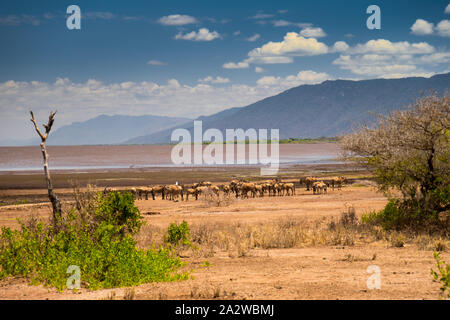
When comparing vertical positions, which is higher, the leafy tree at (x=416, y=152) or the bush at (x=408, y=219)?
the leafy tree at (x=416, y=152)

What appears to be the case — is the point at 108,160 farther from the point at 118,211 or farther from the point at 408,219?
the point at 408,219

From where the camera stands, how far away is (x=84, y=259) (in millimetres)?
10781

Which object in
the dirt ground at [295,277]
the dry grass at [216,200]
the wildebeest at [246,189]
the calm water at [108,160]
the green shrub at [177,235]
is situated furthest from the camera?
the calm water at [108,160]

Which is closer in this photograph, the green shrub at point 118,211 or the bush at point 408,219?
the green shrub at point 118,211

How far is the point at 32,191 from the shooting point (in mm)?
41906

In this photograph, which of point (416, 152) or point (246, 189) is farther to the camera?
point (246, 189)

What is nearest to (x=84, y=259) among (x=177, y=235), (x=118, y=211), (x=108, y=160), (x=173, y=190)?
(x=118, y=211)

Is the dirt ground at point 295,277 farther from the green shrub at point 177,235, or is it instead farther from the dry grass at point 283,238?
the green shrub at point 177,235

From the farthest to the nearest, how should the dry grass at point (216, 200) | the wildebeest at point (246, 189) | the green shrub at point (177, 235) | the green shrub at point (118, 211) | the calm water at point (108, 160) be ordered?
the calm water at point (108, 160) → the wildebeest at point (246, 189) → the dry grass at point (216, 200) → the green shrub at point (177, 235) → the green shrub at point (118, 211)

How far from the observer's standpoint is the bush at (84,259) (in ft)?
33.4

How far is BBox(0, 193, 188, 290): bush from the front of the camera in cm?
1018

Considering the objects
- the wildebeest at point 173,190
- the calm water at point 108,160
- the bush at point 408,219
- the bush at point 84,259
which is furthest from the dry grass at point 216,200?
the calm water at point 108,160

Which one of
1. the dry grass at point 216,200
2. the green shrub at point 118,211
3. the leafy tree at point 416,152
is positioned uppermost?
the leafy tree at point 416,152
